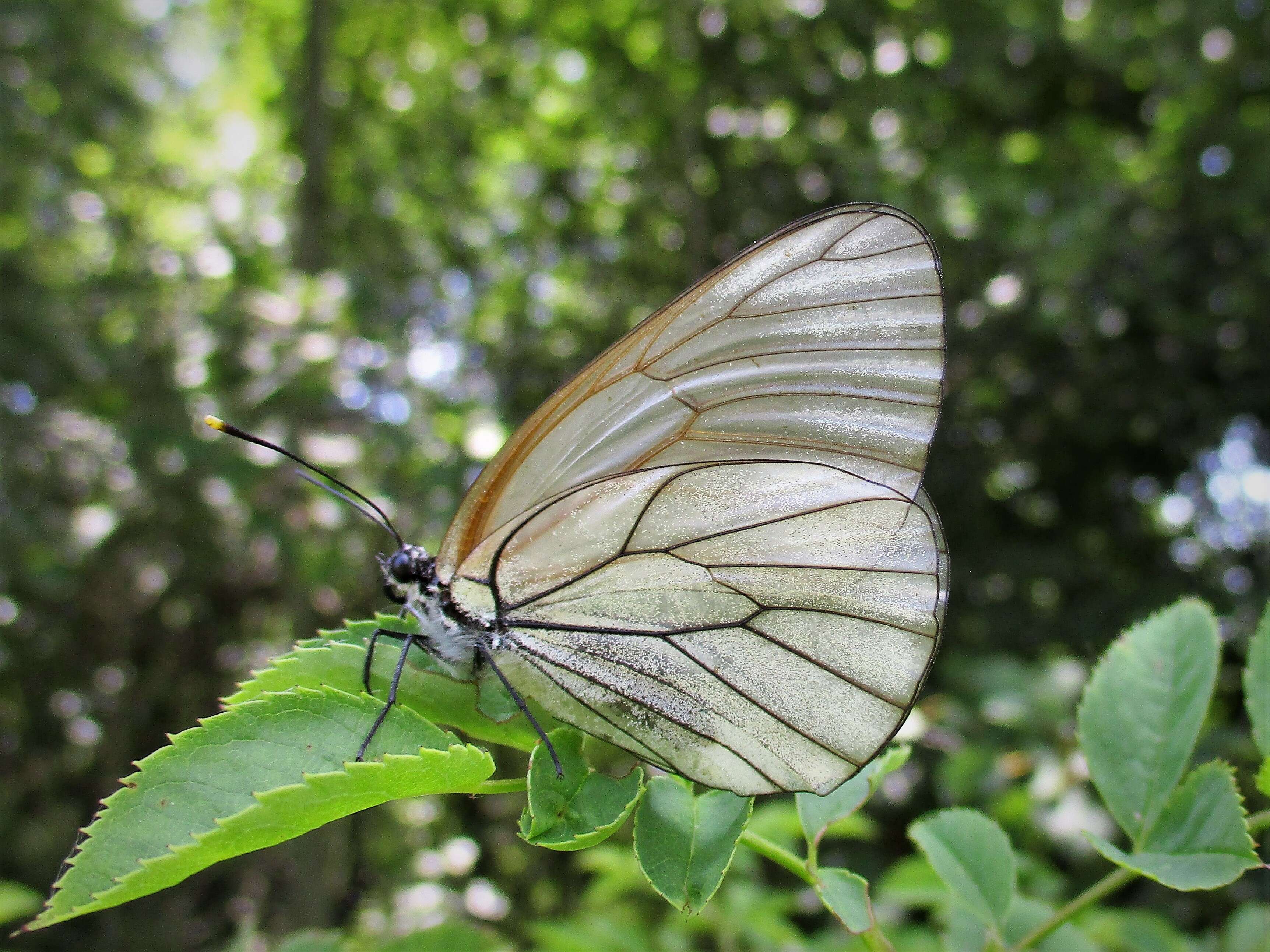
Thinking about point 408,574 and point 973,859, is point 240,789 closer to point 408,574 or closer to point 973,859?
point 408,574

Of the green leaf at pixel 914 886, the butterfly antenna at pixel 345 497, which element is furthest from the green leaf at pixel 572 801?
the green leaf at pixel 914 886

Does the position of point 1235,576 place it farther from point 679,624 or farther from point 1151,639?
point 679,624

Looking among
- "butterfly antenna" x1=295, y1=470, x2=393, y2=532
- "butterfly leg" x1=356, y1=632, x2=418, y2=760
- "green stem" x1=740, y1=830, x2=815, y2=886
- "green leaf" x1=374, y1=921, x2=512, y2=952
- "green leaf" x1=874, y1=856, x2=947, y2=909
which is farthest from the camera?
"green leaf" x1=874, y1=856, x2=947, y2=909

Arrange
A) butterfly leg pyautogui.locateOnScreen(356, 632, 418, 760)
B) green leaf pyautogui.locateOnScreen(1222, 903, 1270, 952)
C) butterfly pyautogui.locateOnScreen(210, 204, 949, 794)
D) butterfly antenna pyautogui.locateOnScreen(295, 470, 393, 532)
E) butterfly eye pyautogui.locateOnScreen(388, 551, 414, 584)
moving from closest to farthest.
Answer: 1. butterfly leg pyautogui.locateOnScreen(356, 632, 418, 760)
2. butterfly pyautogui.locateOnScreen(210, 204, 949, 794)
3. butterfly eye pyautogui.locateOnScreen(388, 551, 414, 584)
4. butterfly antenna pyautogui.locateOnScreen(295, 470, 393, 532)
5. green leaf pyautogui.locateOnScreen(1222, 903, 1270, 952)

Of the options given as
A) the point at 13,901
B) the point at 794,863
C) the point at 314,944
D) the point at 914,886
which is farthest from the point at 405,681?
the point at 13,901

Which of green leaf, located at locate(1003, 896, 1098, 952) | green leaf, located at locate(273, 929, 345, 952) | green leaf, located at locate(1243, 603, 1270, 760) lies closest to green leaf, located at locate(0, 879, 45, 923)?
green leaf, located at locate(273, 929, 345, 952)

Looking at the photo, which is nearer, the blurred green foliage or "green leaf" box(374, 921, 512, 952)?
"green leaf" box(374, 921, 512, 952)

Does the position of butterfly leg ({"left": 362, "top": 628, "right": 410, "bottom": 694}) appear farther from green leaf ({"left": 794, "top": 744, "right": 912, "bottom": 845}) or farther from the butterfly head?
green leaf ({"left": 794, "top": 744, "right": 912, "bottom": 845})
